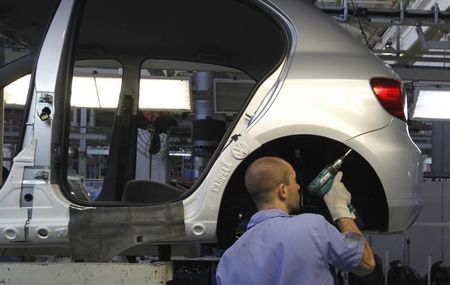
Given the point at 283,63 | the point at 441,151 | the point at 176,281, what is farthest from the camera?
the point at 441,151

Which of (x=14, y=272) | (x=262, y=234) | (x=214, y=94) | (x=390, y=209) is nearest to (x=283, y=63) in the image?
(x=390, y=209)

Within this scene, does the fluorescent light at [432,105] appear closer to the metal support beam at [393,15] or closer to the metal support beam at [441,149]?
the metal support beam at [393,15]

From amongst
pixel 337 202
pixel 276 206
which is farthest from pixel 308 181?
pixel 276 206

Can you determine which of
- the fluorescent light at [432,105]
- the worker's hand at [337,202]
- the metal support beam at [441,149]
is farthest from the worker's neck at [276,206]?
the metal support beam at [441,149]

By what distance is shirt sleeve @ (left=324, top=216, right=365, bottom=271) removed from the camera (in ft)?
5.91

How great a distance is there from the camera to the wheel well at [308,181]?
2494 millimetres

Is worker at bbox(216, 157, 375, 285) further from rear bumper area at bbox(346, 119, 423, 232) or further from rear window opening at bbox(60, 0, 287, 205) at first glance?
rear window opening at bbox(60, 0, 287, 205)

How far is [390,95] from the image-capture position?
252 cm

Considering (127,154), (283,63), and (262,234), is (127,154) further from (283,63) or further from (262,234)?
(262,234)

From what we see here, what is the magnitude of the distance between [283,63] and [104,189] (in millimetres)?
1641

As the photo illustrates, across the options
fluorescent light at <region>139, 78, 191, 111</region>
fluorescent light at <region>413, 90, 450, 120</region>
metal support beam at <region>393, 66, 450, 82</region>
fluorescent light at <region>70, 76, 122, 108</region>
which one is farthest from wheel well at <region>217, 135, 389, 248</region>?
fluorescent light at <region>413, 90, 450, 120</region>

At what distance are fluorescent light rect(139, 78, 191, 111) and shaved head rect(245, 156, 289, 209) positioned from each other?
3823 millimetres

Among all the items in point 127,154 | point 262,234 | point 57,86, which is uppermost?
point 57,86

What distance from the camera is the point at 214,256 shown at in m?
3.64
